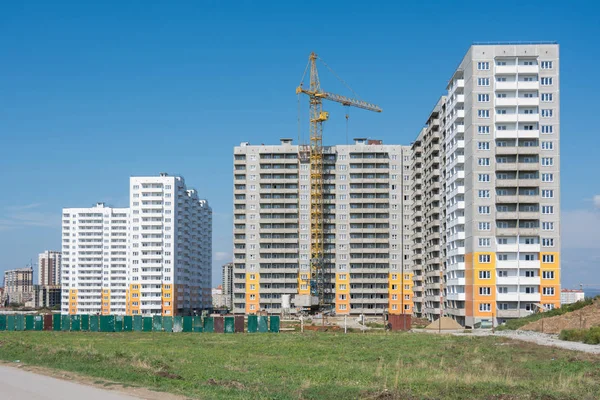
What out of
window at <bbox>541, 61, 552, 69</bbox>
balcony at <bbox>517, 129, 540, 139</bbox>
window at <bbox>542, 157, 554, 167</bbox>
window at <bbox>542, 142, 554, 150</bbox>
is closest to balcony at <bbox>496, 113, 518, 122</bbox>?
balcony at <bbox>517, 129, 540, 139</bbox>

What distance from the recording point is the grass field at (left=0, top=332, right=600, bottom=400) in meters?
30.1

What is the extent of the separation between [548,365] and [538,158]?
236 feet

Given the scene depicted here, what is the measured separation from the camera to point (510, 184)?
10931 cm

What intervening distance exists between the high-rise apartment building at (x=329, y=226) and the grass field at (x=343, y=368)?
95.5 metres

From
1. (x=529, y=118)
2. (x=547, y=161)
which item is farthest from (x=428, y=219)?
(x=529, y=118)

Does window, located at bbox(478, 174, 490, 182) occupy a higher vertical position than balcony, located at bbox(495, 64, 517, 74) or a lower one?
lower

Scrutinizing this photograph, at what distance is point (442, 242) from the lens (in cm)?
12769

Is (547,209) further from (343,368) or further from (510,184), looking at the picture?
(343,368)

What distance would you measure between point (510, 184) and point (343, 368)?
75480mm

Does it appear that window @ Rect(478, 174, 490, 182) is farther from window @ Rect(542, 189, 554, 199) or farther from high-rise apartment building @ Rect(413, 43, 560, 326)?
window @ Rect(542, 189, 554, 199)

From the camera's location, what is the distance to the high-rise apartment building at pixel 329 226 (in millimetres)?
160500

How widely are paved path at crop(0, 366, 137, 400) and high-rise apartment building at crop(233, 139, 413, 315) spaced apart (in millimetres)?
126992

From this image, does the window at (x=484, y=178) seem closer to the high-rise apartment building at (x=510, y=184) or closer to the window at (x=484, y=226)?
the high-rise apartment building at (x=510, y=184)

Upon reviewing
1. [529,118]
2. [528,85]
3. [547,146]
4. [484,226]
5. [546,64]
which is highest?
[546,64]
